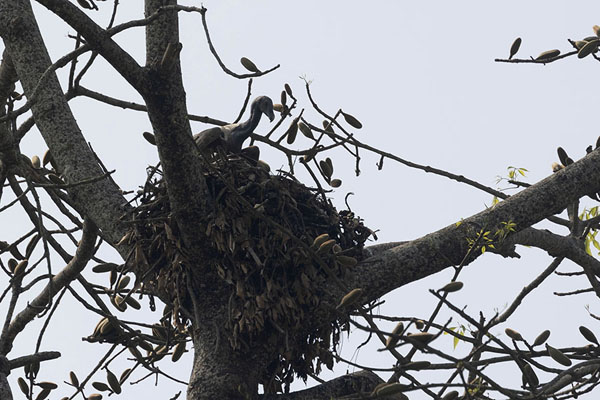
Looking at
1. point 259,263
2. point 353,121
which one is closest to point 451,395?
point 259,263

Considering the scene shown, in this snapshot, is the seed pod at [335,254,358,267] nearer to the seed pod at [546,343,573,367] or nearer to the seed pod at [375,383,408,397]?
the seed pod at [375,383,408,397]

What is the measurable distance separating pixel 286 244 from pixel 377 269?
0.55 meters

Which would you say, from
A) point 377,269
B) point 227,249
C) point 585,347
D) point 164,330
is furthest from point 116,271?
point 585,347

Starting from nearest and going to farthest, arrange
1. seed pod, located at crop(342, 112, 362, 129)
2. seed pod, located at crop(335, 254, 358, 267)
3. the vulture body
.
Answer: seed pod, located at crop(335, 254, 358, 267), seed pod, located at crop(342, 112, 362, 129), the vulture body

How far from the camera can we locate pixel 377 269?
6.02 m

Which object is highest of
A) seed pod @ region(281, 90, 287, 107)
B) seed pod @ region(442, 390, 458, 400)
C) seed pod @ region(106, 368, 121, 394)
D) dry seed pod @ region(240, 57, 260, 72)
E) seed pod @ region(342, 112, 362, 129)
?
seed pod @ region(281, 90, 287, 107)

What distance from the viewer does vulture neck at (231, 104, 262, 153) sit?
24.4ft

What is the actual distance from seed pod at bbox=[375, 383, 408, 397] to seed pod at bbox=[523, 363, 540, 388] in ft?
2.39

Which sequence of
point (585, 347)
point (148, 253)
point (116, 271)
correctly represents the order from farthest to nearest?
point (116, 271) → point (148, 253) → point (585, 347)

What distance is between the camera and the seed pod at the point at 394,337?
4792 mm

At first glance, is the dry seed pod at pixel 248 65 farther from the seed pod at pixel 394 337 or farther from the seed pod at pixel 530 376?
the seed pod at pixel 530 376

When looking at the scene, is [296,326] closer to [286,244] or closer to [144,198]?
[286,244]

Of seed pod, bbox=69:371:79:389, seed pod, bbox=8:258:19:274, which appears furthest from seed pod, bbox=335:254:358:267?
seed pod, bbox=8:258:19:274

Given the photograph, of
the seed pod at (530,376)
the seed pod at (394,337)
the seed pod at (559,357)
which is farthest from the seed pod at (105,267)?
the seed pod at (559,357)
